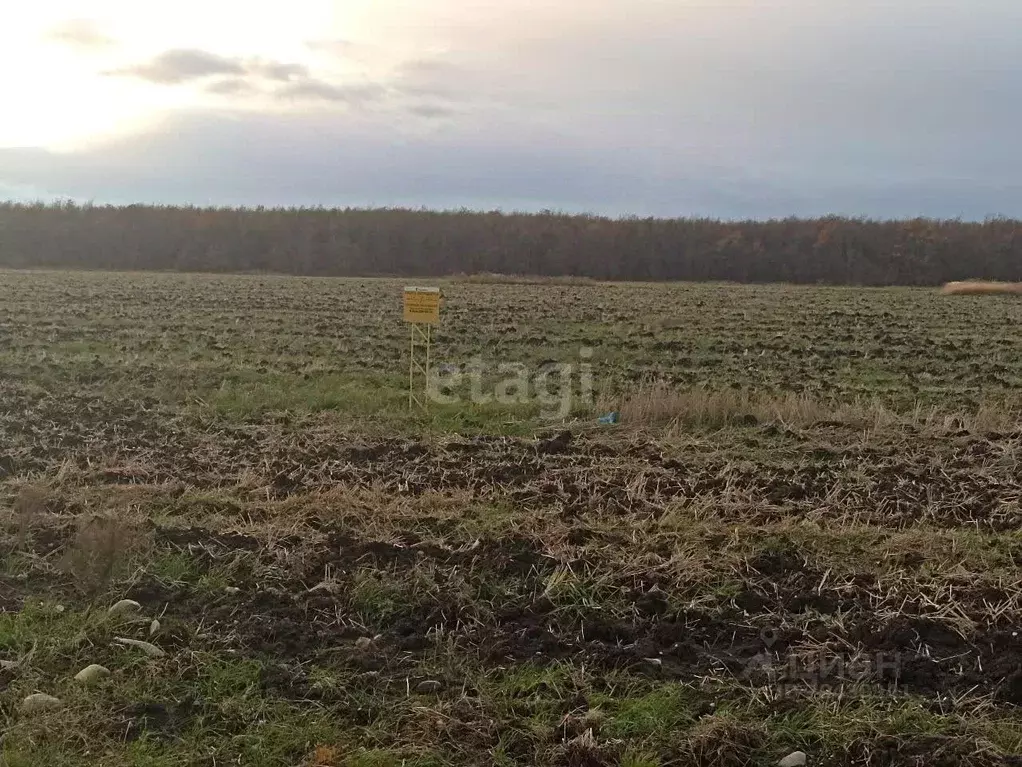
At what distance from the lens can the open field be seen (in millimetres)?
3799

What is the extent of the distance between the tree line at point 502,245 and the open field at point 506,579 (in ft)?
175

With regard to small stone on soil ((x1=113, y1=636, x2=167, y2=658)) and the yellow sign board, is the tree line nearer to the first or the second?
the yellow sign board

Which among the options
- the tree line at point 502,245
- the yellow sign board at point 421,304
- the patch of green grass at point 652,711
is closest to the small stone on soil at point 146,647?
the patch of green grass at point 652,711

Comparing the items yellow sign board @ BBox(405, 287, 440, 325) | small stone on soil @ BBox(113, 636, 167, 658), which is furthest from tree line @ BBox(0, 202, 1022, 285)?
small stone on soil @ BBox(113, 636, 167, 658)

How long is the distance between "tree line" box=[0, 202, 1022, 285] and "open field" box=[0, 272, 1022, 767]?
53.3 metres

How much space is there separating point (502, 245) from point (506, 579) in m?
61.1

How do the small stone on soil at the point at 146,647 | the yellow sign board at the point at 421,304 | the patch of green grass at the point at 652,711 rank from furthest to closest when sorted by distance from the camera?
the yellow sign board at the point at 421,304 → the small stone on soil at the point at 146,647 → the patch of green grass at the point at 652,711

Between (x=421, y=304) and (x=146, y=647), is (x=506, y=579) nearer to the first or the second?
(x=146, y=647)

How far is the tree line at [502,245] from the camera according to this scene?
61.5 m

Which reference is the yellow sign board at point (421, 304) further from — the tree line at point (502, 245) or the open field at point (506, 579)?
the tree line at point (502, 245)

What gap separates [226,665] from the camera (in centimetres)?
429

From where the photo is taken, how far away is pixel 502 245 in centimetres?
6531

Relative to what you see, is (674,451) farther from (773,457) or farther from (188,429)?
(188,429)

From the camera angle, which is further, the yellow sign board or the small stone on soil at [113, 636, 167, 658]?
the yellow sign board
